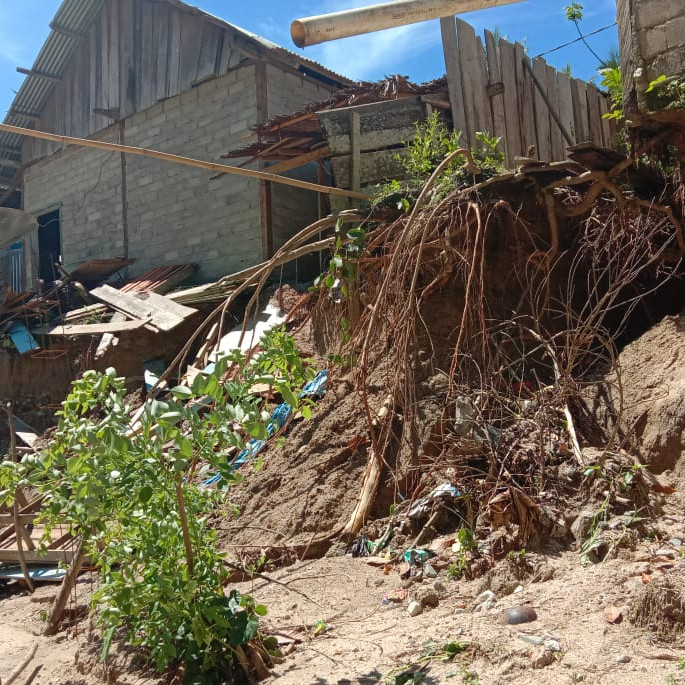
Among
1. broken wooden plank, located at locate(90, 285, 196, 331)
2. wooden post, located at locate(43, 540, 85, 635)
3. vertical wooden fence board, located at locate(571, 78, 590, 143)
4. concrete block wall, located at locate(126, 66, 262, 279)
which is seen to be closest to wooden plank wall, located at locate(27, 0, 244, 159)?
concrete block wall, located at locate(126, 66, 262, 279)

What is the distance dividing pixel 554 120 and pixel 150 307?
571 cm

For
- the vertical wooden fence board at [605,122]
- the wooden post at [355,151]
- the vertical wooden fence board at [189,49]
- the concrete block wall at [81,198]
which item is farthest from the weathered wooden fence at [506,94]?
the concrete block wall at [81,198]

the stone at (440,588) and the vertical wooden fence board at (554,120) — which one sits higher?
the vertical wooden fence board at (554,120)

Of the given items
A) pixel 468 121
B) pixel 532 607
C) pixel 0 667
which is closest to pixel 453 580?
pixel 532 607

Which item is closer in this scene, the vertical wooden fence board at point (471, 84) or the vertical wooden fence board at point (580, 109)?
the vertical wooden fence board at point (471, 84)

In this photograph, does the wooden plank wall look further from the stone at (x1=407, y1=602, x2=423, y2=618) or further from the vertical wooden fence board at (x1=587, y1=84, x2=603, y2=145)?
the stone at (x1=407, y1=602, x2=423, y2=618)

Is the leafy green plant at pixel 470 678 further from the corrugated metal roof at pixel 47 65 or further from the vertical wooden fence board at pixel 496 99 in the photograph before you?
the corrugated metal roof at pixel 47 65

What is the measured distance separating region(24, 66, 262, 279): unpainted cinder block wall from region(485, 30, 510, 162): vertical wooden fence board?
3.69m

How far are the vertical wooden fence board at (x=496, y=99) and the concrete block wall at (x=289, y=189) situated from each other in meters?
3.11

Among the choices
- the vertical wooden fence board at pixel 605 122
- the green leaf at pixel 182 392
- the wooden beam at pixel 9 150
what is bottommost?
the green leaf at pixel 182 392

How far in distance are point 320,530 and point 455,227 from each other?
248 centimetres

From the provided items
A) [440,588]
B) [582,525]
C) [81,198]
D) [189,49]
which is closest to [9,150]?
[81,198]

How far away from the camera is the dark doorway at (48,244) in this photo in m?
15.0

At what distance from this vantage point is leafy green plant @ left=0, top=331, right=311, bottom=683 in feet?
9.82
